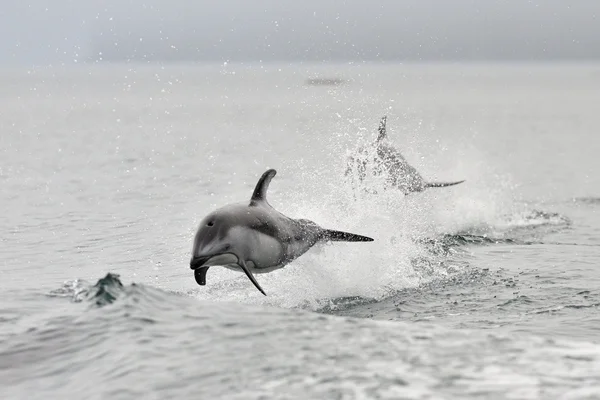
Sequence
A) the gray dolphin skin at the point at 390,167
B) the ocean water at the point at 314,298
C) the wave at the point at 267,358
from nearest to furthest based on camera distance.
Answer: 1. the wave at the point at 267,358
2. the ocean water at the point at 314,298
3. the gray dolphin skin at the point at 390,167

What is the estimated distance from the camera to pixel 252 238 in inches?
436

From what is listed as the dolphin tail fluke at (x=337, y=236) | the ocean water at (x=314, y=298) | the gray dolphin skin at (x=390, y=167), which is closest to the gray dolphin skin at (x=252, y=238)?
the dolphin tail fluke at (x=337, y=236)

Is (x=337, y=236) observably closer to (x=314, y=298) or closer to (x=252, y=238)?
(x=314, y=298)

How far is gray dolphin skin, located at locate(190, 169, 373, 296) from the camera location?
10.4 m

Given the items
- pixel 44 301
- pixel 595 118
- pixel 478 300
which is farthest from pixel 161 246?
pixel 595 118

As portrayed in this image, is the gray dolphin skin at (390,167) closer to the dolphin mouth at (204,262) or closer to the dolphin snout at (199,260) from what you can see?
the dolphin mouth at (204,262)

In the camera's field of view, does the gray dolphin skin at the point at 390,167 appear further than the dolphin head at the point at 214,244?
Yes

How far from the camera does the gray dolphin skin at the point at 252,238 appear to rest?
1043 centimetres

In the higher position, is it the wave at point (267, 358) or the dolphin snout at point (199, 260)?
the dolphin snout at point (199, 260)

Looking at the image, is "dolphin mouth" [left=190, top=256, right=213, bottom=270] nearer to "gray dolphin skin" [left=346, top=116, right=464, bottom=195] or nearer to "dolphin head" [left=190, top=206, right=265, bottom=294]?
"dolphin head" [left=190, top=206, right=265, bottom=294]

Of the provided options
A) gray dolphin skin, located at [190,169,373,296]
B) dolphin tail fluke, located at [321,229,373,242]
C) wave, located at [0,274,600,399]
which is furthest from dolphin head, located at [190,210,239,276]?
dolphin tail fluke, located at [321,229,373,242]

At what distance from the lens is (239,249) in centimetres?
1071

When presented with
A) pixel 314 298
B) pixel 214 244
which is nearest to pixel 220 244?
pixel 214 244

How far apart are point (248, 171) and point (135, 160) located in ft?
23.3
